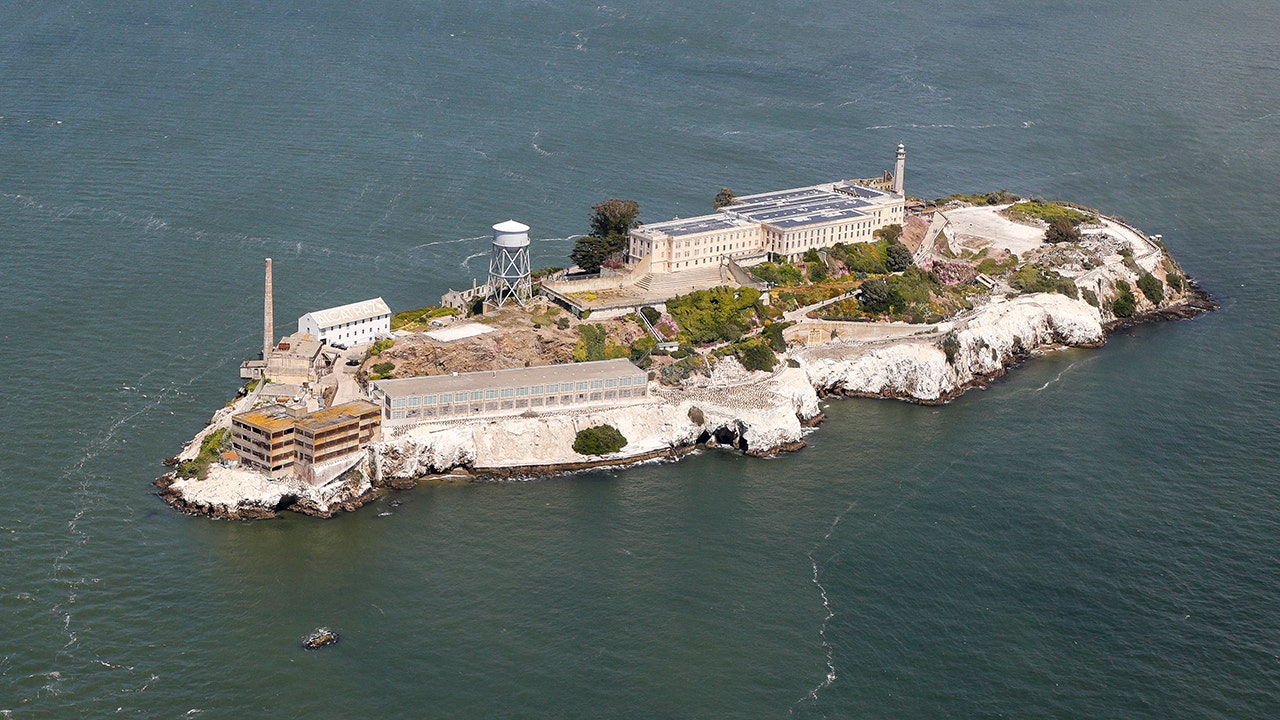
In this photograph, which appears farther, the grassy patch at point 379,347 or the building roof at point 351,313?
the building roof at point 351,313

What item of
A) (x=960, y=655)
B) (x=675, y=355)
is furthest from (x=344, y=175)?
(x=960, y=655)

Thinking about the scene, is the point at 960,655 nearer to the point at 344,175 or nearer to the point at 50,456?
the point at 50,456

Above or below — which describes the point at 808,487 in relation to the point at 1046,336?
below

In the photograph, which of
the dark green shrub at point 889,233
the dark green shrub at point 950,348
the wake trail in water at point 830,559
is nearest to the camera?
the wake trail in water at point 830,559

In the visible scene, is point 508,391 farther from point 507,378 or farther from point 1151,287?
point 1151,287

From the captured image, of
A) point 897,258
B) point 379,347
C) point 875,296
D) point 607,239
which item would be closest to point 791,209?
point 897,258

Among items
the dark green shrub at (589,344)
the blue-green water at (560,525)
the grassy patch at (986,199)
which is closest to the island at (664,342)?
the dark green shrub at (589,344)

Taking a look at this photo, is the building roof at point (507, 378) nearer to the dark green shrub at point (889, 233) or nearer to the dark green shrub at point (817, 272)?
the dark green shrub at point (817, 272)
